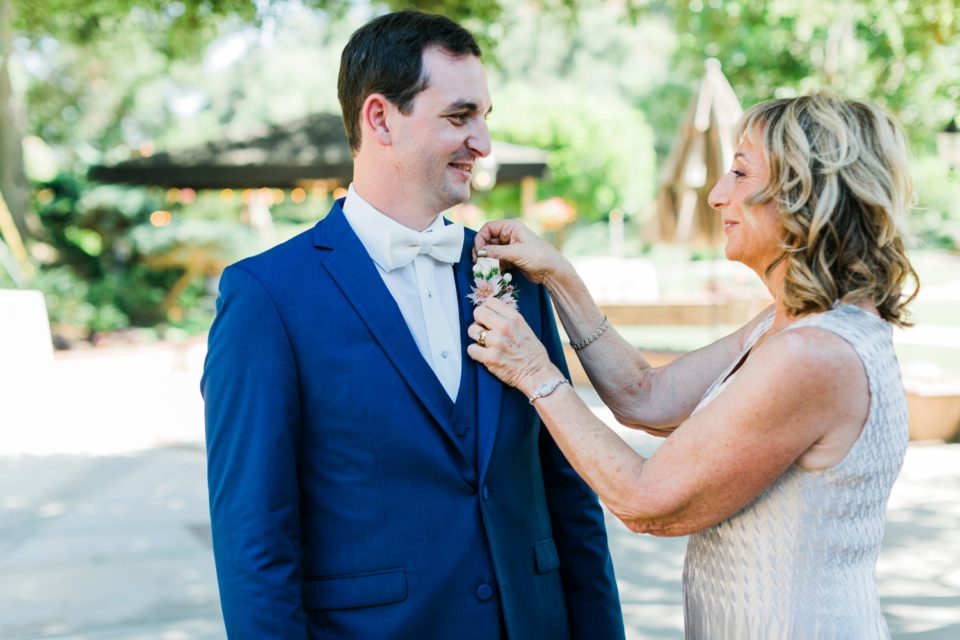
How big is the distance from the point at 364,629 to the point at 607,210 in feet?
106

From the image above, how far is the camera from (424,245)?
6.89 feet

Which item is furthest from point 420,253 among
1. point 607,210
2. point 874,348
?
point 607,210

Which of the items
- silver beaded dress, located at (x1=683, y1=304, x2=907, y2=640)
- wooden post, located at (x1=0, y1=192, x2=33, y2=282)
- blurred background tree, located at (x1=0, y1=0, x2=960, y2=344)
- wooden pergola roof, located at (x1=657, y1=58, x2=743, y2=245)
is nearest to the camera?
silver beaded dress, located at (x1=683, y1=304, x2=907, y2=640)

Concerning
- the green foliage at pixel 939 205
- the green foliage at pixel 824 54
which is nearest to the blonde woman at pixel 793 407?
the green foliage at pixel 824 54

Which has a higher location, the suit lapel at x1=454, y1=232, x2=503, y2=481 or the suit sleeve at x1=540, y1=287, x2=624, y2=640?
the suit lapel at x1=454, y1=232, x2=503, y2=481

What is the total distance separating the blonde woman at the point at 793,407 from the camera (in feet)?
6.15

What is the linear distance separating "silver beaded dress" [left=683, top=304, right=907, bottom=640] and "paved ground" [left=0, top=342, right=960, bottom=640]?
245cm

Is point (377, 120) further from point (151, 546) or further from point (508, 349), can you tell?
point (151, 546)

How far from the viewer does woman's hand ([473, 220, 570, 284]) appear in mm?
2254

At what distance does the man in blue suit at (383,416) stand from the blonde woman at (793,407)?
0.15 m

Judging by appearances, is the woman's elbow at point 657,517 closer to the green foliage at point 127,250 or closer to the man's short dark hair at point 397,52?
the man's short dark hair at point 397,52

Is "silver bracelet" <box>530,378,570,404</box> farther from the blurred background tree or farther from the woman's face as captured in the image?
the blurred background tree

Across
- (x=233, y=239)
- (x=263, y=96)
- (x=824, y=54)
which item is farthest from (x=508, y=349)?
(x=263, y=96)

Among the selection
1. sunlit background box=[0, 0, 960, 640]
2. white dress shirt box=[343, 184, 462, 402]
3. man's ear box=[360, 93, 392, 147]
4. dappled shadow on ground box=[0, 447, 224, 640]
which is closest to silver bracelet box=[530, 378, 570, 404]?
white dress shirt box=[343, 184, 462, 402]
